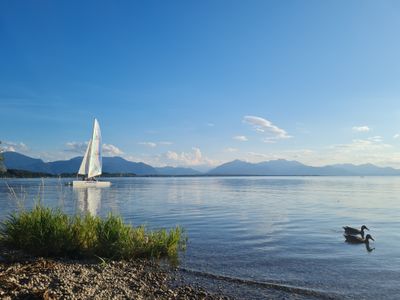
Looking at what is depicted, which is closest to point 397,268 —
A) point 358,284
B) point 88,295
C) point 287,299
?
point 358,284

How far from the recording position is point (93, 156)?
96375 mm

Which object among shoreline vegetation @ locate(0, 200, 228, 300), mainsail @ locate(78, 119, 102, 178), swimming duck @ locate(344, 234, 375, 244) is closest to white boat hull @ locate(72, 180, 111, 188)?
mainsail @ locate(78, 119, 102, 178)

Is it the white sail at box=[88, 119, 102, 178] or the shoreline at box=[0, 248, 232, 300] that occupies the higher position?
the white sail at box=[88, 119, 102, 178]

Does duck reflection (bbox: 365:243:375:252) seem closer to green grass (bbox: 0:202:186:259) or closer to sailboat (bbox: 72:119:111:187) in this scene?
Result: green grass (bbox: 0:202:186:259)

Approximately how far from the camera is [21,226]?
13.9 metres

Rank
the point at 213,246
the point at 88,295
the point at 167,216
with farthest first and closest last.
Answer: the point at 167,216, the point at 213,246, the point at 88,295

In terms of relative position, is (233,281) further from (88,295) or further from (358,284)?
(88,295)

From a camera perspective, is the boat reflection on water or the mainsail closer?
the boat reflection on water

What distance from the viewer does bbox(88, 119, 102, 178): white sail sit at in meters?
95.1

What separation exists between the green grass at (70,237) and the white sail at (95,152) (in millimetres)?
82842

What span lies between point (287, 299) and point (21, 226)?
9611 mm

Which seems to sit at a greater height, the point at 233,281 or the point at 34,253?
the point at 34,253

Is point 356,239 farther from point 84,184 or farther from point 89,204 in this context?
point 84,184

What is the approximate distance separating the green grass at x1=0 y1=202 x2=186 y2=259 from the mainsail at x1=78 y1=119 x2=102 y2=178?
83.0 meters
